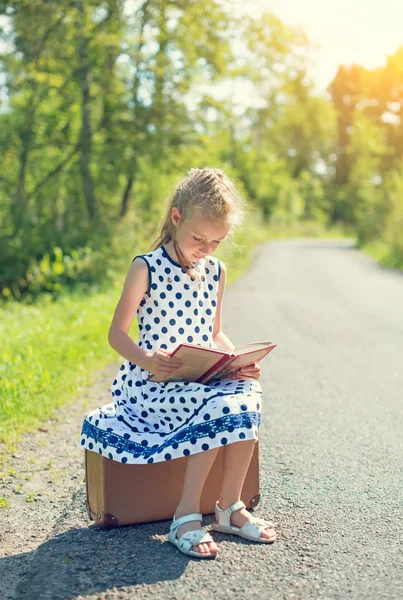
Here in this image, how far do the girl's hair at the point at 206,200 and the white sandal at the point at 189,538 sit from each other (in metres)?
1.10

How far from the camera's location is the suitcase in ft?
10.3

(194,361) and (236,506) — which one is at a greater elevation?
(194,361)

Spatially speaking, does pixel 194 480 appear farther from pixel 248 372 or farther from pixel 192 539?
pixel 248 372

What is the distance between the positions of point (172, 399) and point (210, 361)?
0.28m

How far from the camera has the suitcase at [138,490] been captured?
3.15 metres

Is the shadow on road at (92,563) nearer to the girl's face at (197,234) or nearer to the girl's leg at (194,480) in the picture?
the girl's leg at (194,480)

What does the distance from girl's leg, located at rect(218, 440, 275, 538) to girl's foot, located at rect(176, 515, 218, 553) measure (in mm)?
181

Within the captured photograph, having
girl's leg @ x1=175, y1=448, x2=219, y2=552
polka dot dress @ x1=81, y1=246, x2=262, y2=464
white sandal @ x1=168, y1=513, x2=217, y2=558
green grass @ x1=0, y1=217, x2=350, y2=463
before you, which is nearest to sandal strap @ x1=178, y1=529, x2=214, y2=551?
white sandal @ x1=168, y1=513, x2=217, y2=558

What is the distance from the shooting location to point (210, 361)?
2984 millimetres

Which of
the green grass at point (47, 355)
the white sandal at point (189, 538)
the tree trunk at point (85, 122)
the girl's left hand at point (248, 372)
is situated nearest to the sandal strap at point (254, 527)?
the white sandal at point (189, 538)

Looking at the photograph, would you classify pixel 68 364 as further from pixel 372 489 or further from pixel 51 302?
pixel 51 302

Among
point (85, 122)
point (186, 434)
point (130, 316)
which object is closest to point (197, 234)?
point (130, 316)

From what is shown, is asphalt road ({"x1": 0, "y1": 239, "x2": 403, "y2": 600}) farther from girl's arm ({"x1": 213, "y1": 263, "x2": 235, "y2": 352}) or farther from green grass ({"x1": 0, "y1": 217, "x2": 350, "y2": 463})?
girl's arm ({"x1": 213, "y1": 263, "x2": 235, "y2": 352})

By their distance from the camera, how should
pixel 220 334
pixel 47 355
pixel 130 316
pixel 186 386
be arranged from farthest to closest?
pixel 47 355, pixel 220 334, pixel 130 316, pixel 186 386
